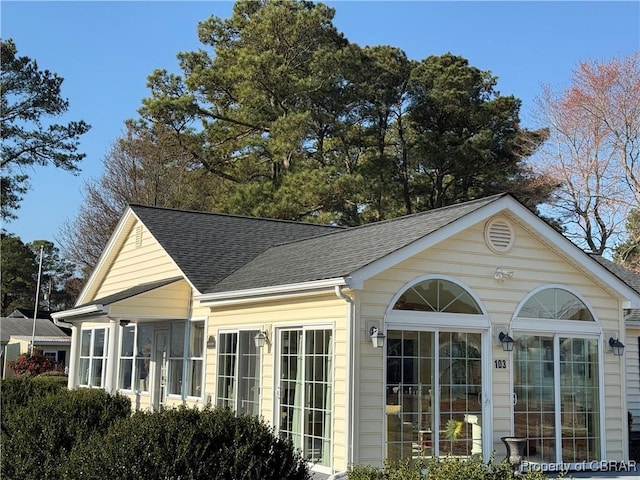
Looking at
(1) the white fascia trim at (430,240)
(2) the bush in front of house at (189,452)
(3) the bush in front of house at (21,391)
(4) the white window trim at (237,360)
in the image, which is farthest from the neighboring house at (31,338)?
(2) the bush in front of house at (189,452)

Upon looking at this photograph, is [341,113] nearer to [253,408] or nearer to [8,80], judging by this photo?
[8,80]

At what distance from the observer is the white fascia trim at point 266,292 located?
992cm

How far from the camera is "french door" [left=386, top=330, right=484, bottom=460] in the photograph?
10.0 m

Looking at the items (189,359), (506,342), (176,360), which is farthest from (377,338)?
(176,360)

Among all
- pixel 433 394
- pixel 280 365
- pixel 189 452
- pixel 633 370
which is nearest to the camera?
pixel 189 452

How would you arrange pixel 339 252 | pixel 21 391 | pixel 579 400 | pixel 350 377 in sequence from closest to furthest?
pixel 350 377 < pixel 579 400 < pixel 339 252 < pixel 21 391

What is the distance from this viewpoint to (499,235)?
36.4 ft

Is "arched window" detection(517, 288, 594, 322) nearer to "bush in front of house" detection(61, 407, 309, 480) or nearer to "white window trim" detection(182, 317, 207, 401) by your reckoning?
"bush in front of house" detection(61, 407, 309, 480)

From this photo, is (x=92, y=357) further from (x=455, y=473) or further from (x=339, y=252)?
(x=455, y=473)

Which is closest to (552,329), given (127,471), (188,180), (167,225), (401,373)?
(401,373)

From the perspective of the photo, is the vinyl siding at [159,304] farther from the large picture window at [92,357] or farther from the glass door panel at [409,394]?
the glass door panel at [409,394]

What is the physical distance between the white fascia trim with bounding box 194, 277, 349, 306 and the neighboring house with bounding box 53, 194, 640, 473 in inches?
1.1

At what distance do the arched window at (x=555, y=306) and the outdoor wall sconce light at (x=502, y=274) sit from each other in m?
0.53

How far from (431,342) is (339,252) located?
240 centimetres
